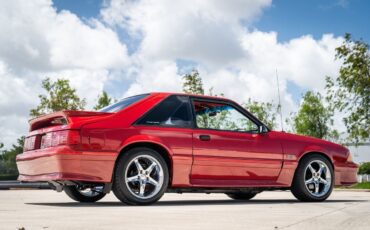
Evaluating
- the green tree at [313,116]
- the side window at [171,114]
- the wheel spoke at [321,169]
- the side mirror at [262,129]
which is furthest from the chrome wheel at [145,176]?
the green tree at [313,116]

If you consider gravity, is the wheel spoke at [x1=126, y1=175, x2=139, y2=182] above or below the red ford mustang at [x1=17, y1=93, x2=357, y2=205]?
below

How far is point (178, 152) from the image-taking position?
7145 millimetres

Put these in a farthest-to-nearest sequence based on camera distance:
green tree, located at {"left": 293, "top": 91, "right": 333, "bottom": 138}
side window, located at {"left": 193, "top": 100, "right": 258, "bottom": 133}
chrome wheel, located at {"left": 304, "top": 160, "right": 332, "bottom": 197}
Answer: green tree, located at {"left": 293, "top": 91, "right": 333, "bottom": 138}, chrome wheel, located at {"left": 304, "top": 160, "right": 332, "bottom": 197}, side window, located at {"left": 193, "top": 100, "right": 258, "bottom": 133}

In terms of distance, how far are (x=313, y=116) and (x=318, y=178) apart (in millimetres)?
52080

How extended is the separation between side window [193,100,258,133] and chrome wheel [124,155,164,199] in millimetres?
979

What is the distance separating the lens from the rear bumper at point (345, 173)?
8.70 metres

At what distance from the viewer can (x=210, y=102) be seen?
802 centimetres

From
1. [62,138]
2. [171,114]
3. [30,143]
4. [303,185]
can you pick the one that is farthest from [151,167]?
[303,185]

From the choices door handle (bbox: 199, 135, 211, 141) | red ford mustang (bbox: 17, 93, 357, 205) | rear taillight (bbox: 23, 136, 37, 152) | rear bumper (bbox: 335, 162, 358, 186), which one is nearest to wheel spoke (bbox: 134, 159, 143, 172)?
red ford mustang (bbox: 17, 93, 357, 205)

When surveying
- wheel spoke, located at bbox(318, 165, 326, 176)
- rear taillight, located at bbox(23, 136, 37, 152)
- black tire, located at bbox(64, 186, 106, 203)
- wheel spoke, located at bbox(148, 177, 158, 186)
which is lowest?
black tire, located at bbox(64, 186, 106, 203)

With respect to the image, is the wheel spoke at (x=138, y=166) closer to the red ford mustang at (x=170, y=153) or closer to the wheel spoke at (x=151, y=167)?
the red ford mustang at (x=170, y=153)

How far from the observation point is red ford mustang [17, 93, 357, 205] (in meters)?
6.64

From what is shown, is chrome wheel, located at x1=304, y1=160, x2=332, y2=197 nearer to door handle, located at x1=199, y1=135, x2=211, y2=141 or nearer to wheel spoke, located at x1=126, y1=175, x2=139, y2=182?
door handle, located at x1=199, y1=135, x2=211, y2=141

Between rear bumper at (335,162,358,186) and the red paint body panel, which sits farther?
rear bumper at (335,162,358,186)
